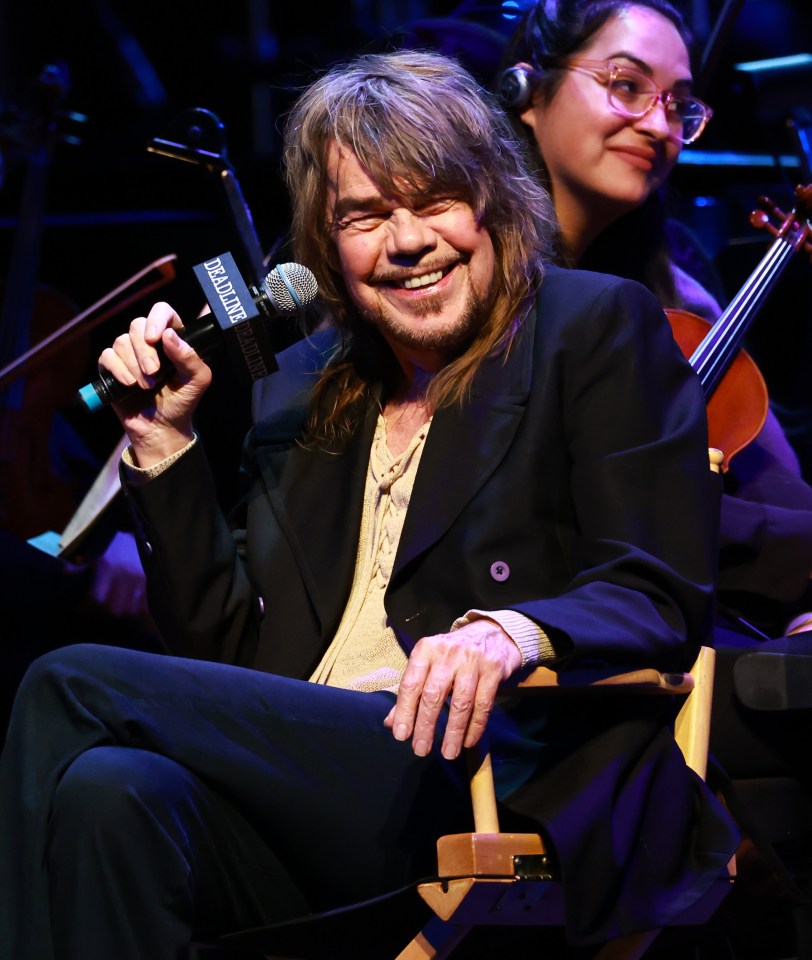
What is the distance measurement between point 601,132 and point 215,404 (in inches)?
35.5

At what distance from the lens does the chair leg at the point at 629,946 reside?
5.12 ft

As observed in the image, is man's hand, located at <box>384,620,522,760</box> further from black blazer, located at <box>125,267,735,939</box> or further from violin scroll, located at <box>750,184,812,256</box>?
violin scroll, located at <box>750,184,812,256</box>

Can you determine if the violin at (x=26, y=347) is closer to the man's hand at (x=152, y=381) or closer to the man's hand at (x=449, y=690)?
the man's hand at (x=152, y=381)

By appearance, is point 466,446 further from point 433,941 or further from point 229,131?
point 229,131

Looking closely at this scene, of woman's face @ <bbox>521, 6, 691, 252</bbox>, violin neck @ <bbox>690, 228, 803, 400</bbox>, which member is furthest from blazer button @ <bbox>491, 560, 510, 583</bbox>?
woman's face @ <bbox>521, 6, 691, 252</bbox>

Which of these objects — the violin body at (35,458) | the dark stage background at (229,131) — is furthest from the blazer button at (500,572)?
the violin body at (35,458)

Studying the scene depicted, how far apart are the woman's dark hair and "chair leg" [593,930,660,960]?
4.46 ft

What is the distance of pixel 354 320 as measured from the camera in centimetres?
217

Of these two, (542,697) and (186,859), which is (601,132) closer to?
(542,697)

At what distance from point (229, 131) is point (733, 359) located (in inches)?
112

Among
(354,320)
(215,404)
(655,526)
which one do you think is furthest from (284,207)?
(655,526)

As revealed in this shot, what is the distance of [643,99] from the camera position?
2584 millimetres

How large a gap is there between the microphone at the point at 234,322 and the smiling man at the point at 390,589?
0.05 m

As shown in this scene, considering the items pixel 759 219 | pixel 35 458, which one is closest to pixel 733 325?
pixel 759 219
